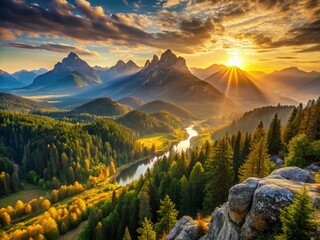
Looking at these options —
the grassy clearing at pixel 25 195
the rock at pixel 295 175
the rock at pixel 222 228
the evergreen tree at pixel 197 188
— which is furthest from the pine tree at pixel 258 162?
the grassy clearing at pixel 25 195

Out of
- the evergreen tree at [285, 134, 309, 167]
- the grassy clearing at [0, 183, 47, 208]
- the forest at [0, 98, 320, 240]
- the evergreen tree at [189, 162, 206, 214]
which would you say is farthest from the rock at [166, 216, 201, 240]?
the grassy clearing at [0, 183, 47, 208]

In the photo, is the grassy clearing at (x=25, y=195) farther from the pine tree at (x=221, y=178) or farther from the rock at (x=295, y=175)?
the rock at (x=295, y=175)

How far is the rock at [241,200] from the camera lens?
19.4m

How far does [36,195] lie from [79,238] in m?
82.4

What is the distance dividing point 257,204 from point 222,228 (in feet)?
19.4

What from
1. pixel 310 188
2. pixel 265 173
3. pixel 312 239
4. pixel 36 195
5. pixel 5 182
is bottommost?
pixel 36 195

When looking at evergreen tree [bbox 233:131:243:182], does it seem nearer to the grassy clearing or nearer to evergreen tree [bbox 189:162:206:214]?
evergreen tree [bbox 189:162:206:214]

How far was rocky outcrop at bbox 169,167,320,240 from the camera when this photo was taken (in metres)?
16.9

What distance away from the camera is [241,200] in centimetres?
1962

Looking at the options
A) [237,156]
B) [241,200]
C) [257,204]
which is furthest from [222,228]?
[237,156]

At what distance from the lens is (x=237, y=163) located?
71.4m

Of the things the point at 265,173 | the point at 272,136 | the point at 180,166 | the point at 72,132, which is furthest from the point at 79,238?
the point at 72,132

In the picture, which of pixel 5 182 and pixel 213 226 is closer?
pixel 213 226

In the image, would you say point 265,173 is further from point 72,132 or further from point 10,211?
point 72,132
